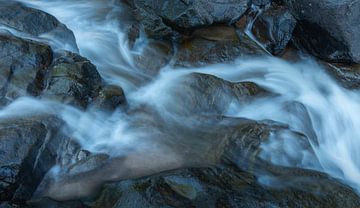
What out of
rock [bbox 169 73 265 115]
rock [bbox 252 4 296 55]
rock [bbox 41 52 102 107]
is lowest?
rock [bbox 169 73 265 115]

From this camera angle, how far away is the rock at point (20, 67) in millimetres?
5215

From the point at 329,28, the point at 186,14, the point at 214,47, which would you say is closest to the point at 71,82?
the point at 186,14

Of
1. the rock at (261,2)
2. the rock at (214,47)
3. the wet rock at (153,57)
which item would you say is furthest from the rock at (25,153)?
the rock at (261,2)

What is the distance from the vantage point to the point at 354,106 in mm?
6785

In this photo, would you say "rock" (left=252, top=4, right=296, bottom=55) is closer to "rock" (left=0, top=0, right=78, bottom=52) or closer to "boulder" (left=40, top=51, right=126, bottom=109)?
"boulder" (left=40, top=51, right=126, bottom=109)

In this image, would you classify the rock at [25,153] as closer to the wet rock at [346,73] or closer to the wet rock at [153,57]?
the wet rock at [153,57]

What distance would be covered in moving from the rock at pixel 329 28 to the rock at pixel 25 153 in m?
4.37

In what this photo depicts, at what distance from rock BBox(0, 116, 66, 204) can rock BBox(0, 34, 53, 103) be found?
48 cm

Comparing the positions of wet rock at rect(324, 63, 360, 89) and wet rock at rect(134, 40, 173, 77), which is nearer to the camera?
wet rock at rect(134, 40, 173, 77)

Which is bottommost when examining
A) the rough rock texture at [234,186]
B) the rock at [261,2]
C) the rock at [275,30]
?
the rough rock texture at [234,186]

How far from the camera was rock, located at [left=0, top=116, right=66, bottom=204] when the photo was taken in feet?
14.3

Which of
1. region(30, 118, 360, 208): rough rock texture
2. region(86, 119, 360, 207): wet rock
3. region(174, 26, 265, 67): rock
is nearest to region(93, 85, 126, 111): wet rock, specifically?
region(30, 118, 360, 208): rough rock texture

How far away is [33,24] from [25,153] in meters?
2.27

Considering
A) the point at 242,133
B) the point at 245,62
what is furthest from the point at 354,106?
the point at 242,133
